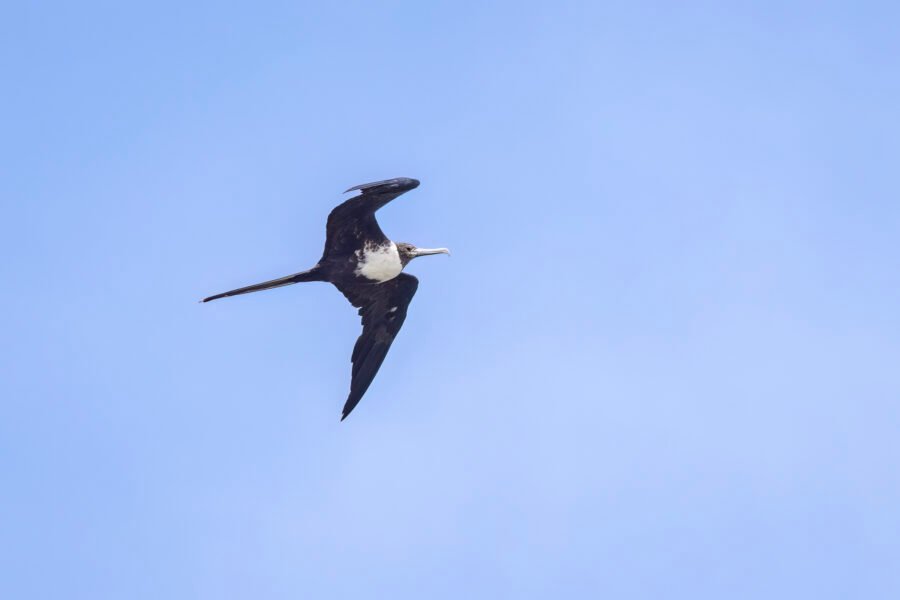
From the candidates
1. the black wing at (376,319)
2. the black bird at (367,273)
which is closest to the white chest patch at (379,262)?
the black bird at (367,273)

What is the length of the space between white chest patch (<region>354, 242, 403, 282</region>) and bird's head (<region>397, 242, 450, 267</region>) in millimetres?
106

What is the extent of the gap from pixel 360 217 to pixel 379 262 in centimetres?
61

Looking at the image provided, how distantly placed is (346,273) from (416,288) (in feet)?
3.22

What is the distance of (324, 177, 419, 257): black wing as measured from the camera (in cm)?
1178

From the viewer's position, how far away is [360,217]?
12305mm

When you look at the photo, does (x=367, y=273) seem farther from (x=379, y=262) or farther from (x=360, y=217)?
(x=360, y=217)

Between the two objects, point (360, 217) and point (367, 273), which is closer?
point (360, 217)

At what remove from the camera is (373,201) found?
12.1 meters

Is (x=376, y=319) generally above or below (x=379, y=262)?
below

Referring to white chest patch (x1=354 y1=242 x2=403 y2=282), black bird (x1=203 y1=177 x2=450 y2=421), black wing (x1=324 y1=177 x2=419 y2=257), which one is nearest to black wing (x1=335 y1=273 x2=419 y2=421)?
black bird (x1=203 y1=177 x2=450 y2=421)

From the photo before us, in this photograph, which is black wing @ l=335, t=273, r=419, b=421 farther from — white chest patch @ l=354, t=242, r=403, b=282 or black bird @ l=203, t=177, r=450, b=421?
white chest patch @ l=354, t=242, r=403, b=282

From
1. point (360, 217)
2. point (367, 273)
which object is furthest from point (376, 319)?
point (360, 217)

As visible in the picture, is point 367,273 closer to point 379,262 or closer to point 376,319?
point 379,262

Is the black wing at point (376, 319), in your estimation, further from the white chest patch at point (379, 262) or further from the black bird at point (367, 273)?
the white chest patch at point (379, 262)
